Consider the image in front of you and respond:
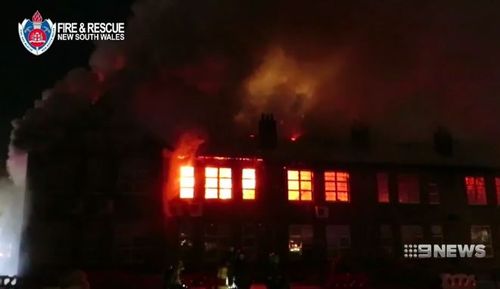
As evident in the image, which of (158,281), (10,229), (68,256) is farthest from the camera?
(10,229)

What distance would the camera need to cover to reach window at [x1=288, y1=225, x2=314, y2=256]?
89.7 ft

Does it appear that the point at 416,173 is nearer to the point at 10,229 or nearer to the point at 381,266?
the point at 381,266

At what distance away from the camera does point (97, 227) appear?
24.8 m

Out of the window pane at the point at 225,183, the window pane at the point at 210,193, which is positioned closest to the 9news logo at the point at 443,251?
the window pane at the point at 225,183

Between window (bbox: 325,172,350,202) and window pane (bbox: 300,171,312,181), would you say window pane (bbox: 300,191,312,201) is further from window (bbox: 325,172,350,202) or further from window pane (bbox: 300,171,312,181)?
window (bbox: 325,172,350,202)

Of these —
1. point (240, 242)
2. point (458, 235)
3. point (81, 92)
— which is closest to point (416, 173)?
point (458, 235)

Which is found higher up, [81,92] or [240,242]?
[81,92]

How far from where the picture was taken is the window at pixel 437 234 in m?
29.6

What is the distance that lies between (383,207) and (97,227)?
14971 millimetres

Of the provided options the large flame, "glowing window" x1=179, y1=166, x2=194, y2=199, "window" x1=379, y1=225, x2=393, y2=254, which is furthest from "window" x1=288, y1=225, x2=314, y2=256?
the large flame

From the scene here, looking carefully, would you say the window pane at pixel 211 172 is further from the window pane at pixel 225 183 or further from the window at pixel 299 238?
the window at pixel 299 238

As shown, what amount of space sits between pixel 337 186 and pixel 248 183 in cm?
490

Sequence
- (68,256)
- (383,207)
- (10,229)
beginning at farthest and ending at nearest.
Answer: (383,207) → (10,229) → (68,256)

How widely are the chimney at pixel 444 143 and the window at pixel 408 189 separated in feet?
8.99
